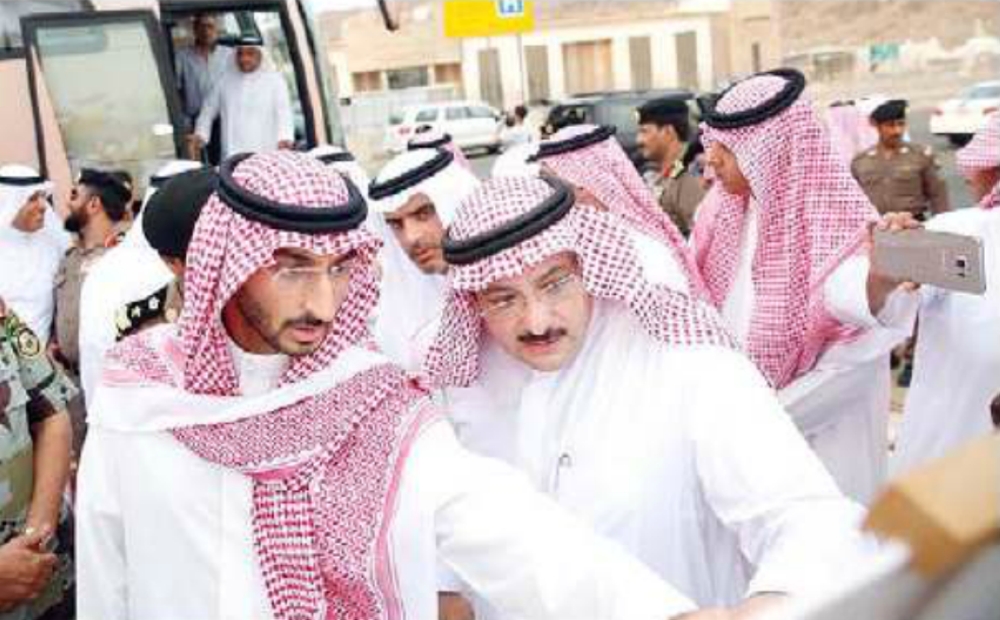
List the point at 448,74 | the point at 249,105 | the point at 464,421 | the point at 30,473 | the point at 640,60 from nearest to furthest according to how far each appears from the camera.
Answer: the point at 464,421 < the point at 30,473 < the point at 249,105 < the point at 448,74 < the point at 640,60

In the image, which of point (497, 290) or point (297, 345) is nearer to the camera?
point (297, 345)

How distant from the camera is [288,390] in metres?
1.94

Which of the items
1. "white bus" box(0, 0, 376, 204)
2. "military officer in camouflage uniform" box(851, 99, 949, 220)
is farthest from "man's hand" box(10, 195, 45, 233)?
"military officer in camouflage uniform" box(851, 99, 949, 220)

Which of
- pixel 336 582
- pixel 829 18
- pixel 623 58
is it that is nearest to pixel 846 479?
pixel 336 582

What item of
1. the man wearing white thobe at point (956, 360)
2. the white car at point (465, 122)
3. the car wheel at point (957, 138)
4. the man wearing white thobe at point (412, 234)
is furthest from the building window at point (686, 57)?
the man wearing white thobe at point (956, 360)

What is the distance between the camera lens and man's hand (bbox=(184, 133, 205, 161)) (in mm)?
8152

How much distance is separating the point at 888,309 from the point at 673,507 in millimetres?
1022

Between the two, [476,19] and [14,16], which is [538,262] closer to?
[14,16]

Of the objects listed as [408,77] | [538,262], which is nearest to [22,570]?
[538,262]

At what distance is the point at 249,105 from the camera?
9.20m

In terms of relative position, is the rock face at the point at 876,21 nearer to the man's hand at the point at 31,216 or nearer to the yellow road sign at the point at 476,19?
the yellow road sign at the point at 476,19

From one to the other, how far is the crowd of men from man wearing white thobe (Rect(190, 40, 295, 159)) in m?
6.37

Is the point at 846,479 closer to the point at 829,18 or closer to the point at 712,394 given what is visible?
the point at 712,394

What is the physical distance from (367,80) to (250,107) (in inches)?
1896
